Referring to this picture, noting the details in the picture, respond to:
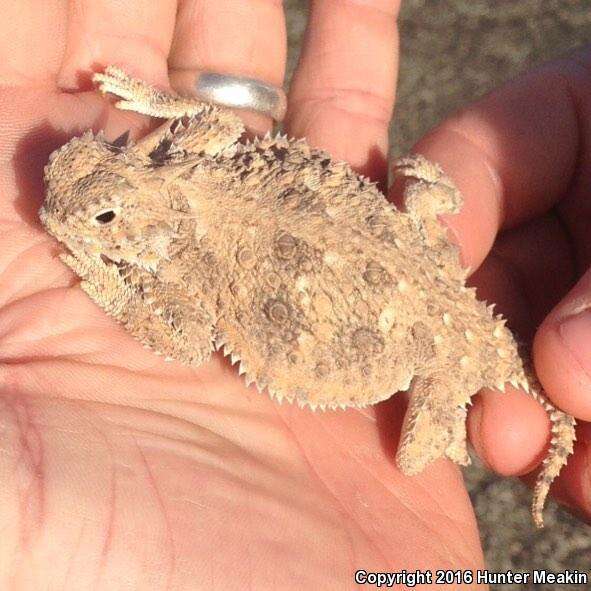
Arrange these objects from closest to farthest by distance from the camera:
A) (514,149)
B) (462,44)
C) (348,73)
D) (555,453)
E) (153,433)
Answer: (153,433), (555,453), (514,149), (348,73), (462,44)

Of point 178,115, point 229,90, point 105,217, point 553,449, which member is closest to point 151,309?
point 105,217

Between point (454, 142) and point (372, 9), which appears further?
point (372, 9)

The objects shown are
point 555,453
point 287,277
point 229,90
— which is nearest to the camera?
point 287,277

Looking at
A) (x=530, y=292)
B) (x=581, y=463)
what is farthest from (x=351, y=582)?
(x=530, y=292)

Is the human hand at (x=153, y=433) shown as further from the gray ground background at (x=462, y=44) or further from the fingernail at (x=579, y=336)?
the gray ground background at (x=462, y=44)

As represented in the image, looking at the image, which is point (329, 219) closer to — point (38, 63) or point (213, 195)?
point (213, 195)

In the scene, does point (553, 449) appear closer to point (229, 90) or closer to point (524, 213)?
point (524, 213)
